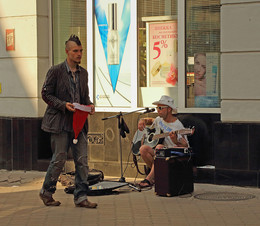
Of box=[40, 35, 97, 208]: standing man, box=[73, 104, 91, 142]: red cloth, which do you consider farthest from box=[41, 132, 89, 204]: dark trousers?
box=[73, 104, 91, 142]: red cloth

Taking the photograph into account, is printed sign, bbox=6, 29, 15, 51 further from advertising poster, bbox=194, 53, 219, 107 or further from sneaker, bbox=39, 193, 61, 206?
sneaker, bbox=39, 193, 61, 206

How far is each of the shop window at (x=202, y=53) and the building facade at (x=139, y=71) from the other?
1 cm

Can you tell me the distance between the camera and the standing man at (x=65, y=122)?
812 cm

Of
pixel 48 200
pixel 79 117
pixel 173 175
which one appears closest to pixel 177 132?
pixel 173 175

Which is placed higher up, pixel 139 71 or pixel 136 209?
pixel 139 71

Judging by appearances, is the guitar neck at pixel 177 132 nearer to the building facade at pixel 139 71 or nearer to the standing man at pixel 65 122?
the building facade at pixel 139 71

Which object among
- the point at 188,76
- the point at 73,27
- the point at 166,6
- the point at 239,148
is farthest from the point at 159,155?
the point at 73,27

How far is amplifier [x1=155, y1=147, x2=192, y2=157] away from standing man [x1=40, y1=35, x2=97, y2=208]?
45.4 inches

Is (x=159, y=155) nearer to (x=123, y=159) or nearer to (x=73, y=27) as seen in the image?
(x=123, y=159)

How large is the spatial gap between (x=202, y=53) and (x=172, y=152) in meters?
2.03

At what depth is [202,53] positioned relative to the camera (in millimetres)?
10312

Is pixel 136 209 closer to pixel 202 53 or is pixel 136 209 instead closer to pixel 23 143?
pixel 202 53

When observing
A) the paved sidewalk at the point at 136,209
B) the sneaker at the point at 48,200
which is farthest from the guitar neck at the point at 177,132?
the sneaker at the point at 48,200

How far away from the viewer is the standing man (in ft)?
26.6
